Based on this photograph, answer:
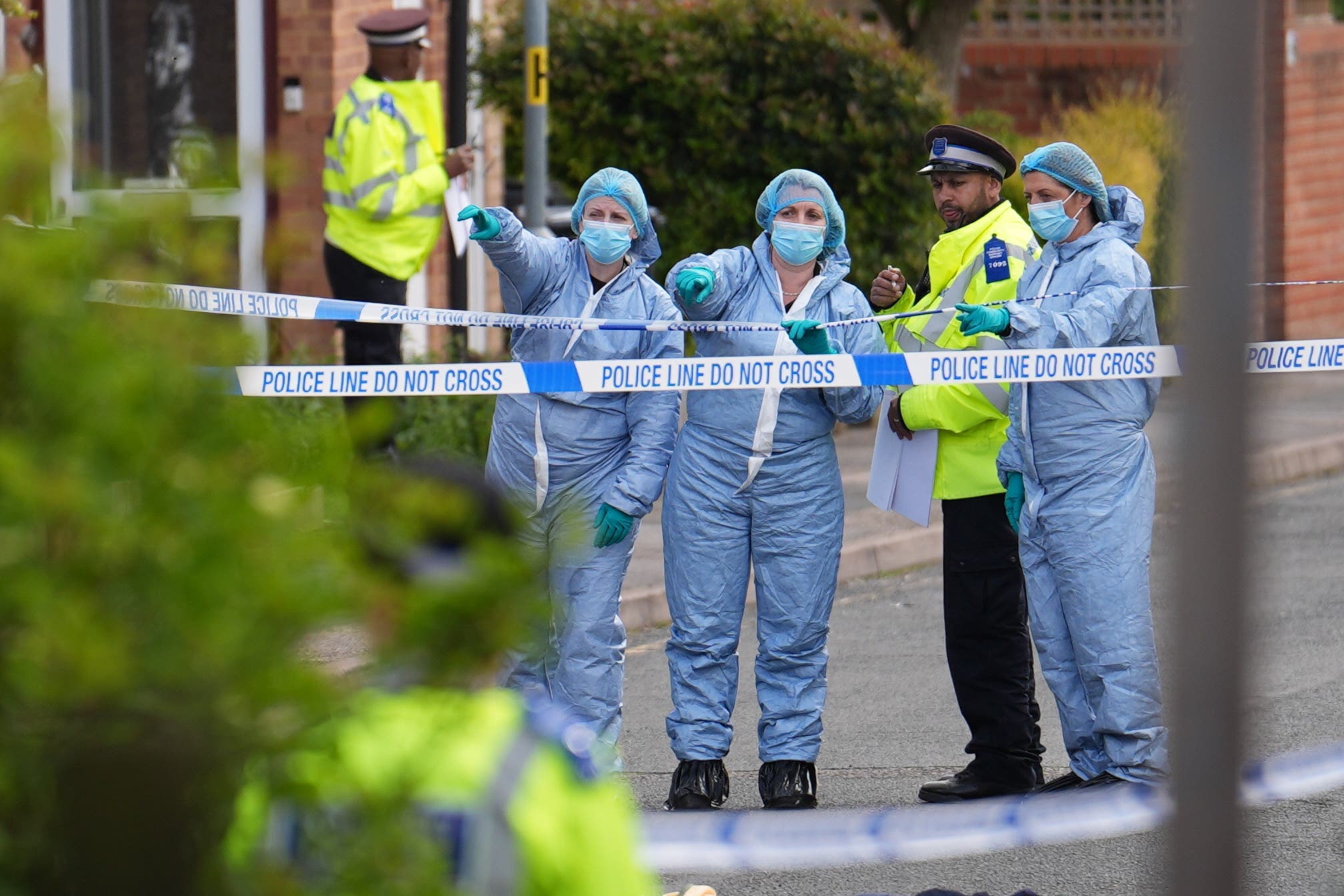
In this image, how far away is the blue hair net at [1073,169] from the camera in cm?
549

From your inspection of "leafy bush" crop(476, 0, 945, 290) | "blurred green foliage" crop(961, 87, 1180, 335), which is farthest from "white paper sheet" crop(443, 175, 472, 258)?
"blurred green foliage" crop(961, 87, 1180, 335)

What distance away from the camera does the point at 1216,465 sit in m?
1.93

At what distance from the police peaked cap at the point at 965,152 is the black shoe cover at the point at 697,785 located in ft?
6.15

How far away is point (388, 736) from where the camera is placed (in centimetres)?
170

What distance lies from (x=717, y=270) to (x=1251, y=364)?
11.9 feet

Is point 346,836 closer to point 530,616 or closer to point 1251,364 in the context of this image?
point 530,616

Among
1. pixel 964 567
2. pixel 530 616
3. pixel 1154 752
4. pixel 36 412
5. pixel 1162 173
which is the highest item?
pixel 1162 173

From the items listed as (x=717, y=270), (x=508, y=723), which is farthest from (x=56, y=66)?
(x=508, y=723)

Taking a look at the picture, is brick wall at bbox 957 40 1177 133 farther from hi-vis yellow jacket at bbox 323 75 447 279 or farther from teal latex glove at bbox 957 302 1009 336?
teal latex glove at bbox 957 302 1009 336

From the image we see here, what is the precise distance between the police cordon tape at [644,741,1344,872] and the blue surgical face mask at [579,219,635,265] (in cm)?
161

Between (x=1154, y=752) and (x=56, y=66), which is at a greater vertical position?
(x=56, y=66)

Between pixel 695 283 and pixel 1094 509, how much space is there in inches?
49.9

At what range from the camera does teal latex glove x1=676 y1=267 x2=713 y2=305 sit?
5.44m

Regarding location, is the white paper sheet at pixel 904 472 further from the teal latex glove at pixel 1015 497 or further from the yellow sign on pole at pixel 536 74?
the yellow sign on pole at pixel 536 74
